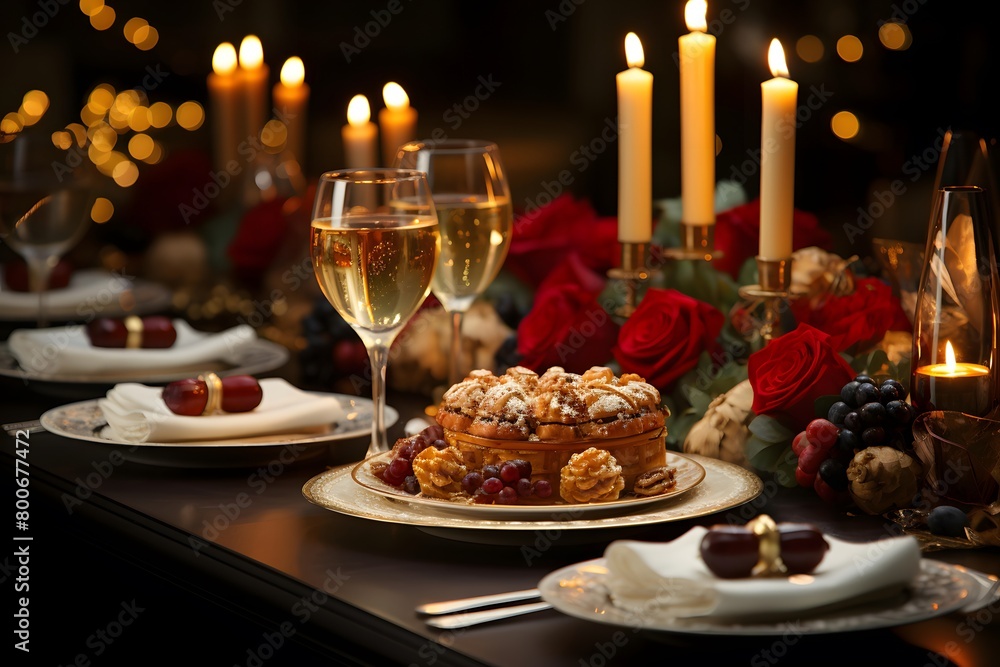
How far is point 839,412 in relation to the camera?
4.14ft

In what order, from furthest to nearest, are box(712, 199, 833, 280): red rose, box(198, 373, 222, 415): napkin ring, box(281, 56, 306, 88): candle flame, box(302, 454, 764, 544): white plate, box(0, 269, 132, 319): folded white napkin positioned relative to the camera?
box(281, 56, 306, 88): candle flame
box(0, 269, 132, 319): folded white napkin
box(712, 199, 833, 280): red rose
box(198, 373, 222, 415): napkin ring
box(302, 454, 764, 544): white plate

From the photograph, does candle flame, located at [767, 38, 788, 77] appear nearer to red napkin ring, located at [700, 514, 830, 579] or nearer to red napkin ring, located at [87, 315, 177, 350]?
red napkin ring, located at [700, 514, 830, 579]

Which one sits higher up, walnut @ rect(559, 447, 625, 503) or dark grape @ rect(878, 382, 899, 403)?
dark grape @ rect(878, 382, 899, 403)

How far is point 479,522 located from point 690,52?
2.55 feet

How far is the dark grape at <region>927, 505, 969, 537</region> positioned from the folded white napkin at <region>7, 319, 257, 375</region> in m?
1.12

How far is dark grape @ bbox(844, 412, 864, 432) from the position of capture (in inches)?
48.8

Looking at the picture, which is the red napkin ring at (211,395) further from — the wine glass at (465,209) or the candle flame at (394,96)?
the candle flame at (394,96)

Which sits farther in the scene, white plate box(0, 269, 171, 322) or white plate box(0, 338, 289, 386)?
white plate box(0, 269, 171, 322)

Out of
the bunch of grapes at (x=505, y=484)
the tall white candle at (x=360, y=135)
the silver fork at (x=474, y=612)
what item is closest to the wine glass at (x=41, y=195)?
the tall white candle at (x=360, y=135)

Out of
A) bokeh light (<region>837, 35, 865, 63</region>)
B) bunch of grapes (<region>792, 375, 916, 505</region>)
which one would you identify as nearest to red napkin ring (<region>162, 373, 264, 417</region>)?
bunch of grapes (<region>792, 375, 916, 505</region>)

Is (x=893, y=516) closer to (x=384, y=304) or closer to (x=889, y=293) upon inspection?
(x=889, y=293)

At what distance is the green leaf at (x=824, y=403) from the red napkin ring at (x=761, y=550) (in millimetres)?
400

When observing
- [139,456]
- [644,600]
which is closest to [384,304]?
[139,456]

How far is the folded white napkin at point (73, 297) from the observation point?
227 centimetres
